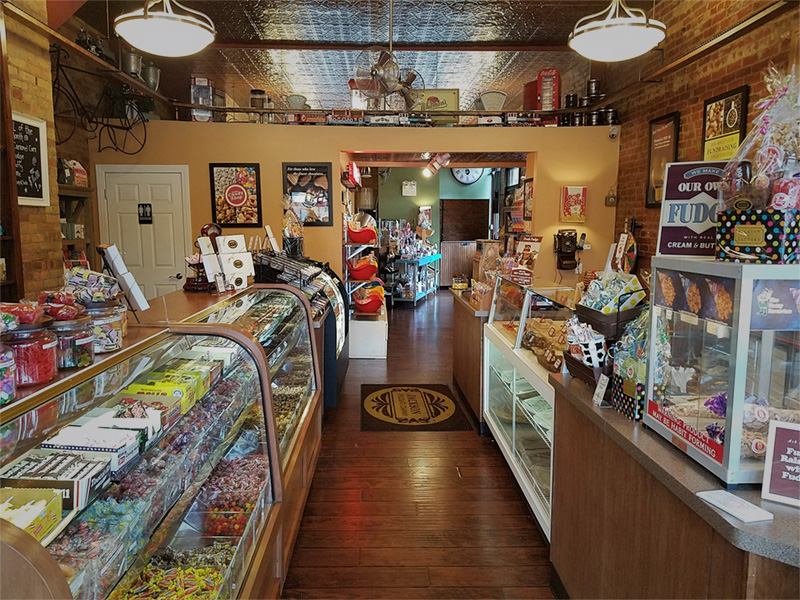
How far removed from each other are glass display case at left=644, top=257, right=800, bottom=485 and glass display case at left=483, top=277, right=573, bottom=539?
104 cm

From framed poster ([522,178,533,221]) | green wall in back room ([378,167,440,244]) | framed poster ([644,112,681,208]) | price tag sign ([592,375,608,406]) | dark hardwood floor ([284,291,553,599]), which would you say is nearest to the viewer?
price tag sign ([592,375,608,406])

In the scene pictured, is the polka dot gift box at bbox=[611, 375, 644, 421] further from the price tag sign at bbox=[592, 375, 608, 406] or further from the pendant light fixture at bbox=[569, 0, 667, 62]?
the pendant light fixture at bbox=[569, 0, 667, 62]

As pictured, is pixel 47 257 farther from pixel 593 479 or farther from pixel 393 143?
pixel 593 479

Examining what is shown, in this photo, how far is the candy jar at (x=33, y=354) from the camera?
1.23 m

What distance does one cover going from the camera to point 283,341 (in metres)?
3.09

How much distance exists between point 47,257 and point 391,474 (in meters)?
3.38

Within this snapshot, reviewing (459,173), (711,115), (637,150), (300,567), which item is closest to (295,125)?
(637,150)

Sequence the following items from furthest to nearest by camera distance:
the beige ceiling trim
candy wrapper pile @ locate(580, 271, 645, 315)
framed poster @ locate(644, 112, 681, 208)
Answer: the beige ceiling trim → framed poster @ locate(644, 112, 681, 208) → candy wrapper pile @ locate(580, 271, 645, 315)

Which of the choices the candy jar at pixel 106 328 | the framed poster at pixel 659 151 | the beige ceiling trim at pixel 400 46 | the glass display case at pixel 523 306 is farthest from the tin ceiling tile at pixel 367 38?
the candy jar at pixel 106 328

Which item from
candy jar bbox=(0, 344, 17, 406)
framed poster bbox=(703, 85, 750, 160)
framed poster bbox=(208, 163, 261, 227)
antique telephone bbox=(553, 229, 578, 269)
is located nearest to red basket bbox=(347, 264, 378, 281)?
framed poster bbox=(208, 163, 261, 227)

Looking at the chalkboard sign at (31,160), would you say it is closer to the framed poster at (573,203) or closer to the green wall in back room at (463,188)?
the framed poster at (573,203)

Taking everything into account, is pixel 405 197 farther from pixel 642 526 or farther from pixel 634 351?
pixel 642 526

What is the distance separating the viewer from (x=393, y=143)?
21.5 ft

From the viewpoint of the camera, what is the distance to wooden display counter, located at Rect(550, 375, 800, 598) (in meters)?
1.15
